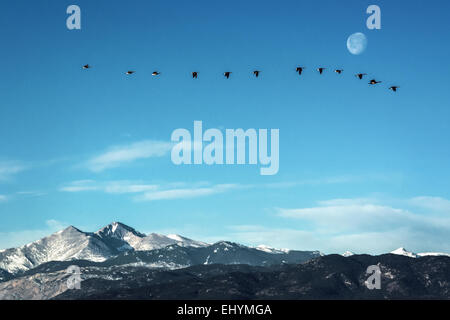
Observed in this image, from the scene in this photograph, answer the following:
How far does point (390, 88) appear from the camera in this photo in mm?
181125

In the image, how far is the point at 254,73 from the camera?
183875mm
